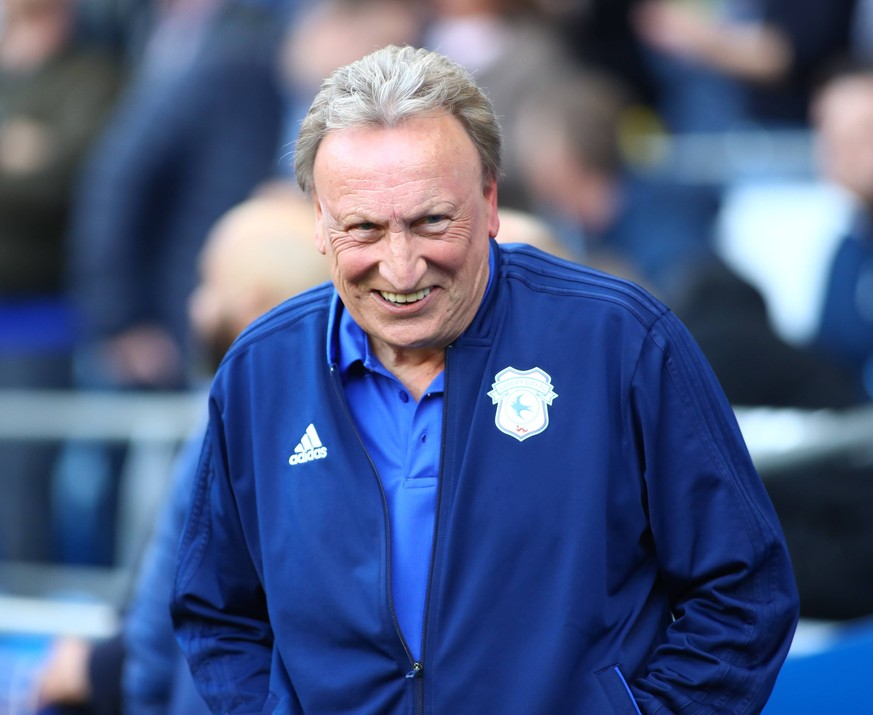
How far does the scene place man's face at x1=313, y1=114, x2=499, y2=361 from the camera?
2.19 meters

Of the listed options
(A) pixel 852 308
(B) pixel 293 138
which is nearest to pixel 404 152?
(B) pixel 293 138

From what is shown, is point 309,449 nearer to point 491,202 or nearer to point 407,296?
point 407,296

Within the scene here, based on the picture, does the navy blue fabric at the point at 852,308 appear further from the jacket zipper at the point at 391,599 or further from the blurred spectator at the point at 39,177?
the jacket zipper at the point at 391,599

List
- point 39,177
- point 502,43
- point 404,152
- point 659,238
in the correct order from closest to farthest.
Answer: point 404,152
point 659,238
point 502,43
point 39,177

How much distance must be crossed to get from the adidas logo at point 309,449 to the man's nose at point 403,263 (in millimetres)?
288

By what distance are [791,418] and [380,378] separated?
87.4 inches

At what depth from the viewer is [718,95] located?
743cm

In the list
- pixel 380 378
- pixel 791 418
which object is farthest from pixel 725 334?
pixel 380 378

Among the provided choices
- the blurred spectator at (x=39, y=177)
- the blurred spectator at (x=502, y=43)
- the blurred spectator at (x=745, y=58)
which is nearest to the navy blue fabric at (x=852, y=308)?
the blurred spectator at (x=745, y=58)

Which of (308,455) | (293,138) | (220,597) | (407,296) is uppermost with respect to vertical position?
(293,138)

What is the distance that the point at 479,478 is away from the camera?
87.7 inches

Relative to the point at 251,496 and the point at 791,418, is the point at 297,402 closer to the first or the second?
the point at 251,496

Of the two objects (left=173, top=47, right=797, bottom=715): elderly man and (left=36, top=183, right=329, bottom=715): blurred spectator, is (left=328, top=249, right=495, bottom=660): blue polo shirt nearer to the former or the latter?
(left=173, top=47, right=797, bottom=715): elderly man

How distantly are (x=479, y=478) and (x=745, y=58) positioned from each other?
5354 millimetres
